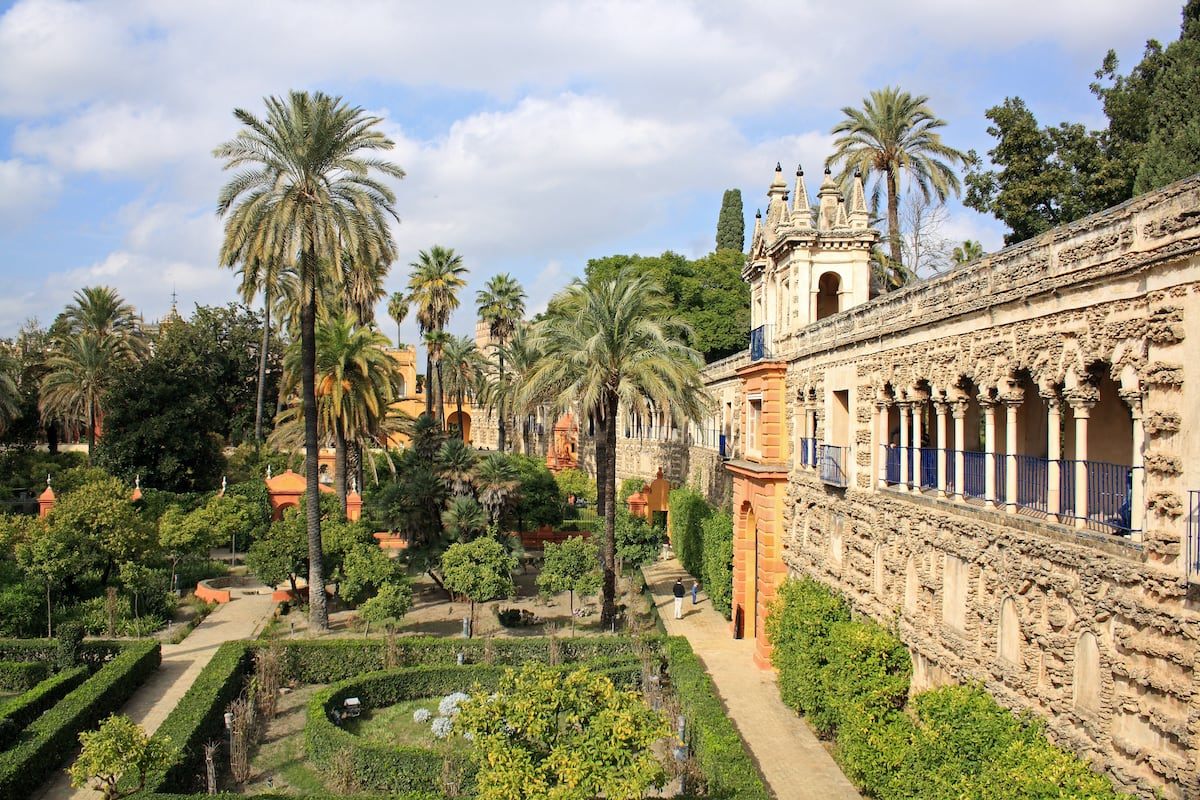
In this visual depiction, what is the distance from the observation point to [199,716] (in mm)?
17484

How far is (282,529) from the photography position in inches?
1110

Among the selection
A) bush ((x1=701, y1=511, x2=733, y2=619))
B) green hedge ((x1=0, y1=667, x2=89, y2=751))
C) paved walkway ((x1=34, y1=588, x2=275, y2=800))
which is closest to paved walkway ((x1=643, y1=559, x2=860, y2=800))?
bush ((x1=701, y1=511, x2=733, y2=619))

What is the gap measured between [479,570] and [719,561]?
8.17m

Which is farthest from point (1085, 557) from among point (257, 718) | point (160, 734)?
point (257, 718)

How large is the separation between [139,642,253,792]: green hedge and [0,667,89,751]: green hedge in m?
2.87

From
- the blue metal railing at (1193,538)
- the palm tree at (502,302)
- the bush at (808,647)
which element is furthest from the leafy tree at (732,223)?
the blue metal railing at (1193,538)

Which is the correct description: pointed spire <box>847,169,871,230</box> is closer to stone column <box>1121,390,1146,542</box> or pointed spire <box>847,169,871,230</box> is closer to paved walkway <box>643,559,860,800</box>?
paved walkway <box>643,559,860,800</box>

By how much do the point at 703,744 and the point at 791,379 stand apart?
34.9ft

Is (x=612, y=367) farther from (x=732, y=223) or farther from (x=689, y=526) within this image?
(x=732, y=223)

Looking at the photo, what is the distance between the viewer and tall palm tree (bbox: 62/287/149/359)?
53469 mm

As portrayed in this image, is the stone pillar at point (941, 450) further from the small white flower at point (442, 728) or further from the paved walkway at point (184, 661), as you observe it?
the paved walkway at point (184, 661)

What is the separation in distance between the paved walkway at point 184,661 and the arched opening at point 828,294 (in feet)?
60.8

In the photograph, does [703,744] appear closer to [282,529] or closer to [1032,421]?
[1032,421]

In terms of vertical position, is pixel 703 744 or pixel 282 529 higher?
pixel 282 529
